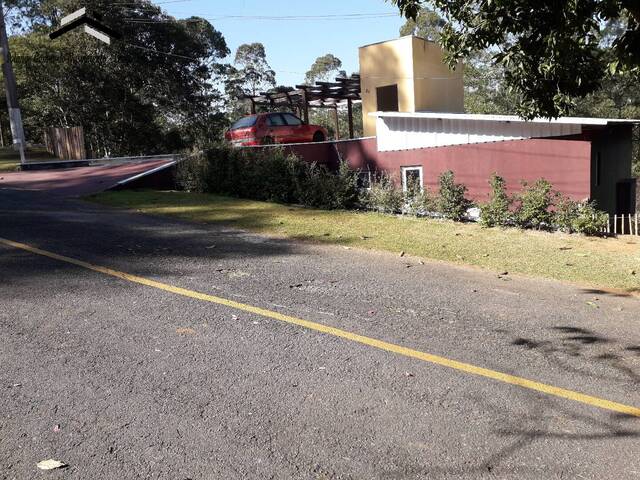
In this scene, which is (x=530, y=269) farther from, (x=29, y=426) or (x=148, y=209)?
(x=148, y=209)

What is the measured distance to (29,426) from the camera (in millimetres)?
3561

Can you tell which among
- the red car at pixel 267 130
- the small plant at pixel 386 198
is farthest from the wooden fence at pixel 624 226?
the red car at pixel 267 130

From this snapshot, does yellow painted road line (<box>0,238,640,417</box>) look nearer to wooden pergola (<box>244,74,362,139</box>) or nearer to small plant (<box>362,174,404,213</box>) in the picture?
small plant (<box>362,174,404,213</box>)

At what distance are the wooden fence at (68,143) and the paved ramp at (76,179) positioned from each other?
8.52 m

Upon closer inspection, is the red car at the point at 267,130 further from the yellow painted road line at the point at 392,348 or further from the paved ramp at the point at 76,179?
the yellow painted road line at the point at 392,348

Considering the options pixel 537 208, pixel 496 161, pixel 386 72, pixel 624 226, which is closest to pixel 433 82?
pixel 386 72

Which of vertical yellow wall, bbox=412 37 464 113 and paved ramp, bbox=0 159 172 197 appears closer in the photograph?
paved ramp, bbox=0 159 172 197

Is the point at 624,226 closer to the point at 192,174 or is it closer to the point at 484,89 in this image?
the point at 192,174

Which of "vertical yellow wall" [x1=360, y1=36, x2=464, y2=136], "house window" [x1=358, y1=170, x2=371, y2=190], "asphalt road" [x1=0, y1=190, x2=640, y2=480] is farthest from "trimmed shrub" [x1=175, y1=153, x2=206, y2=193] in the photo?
"vertical yellow wall" [x1=360, y1=36, x2=464, y2=136]

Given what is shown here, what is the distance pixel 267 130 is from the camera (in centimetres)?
2128

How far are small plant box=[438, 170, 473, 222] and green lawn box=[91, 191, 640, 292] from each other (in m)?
0.48

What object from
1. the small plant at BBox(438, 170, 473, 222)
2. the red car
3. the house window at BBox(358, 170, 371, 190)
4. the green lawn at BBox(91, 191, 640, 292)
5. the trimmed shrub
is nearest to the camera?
the green lawn at BBox(91, 191, 640, 292)

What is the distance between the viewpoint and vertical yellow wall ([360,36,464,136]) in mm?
24266

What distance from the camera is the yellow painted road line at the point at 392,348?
398cm
